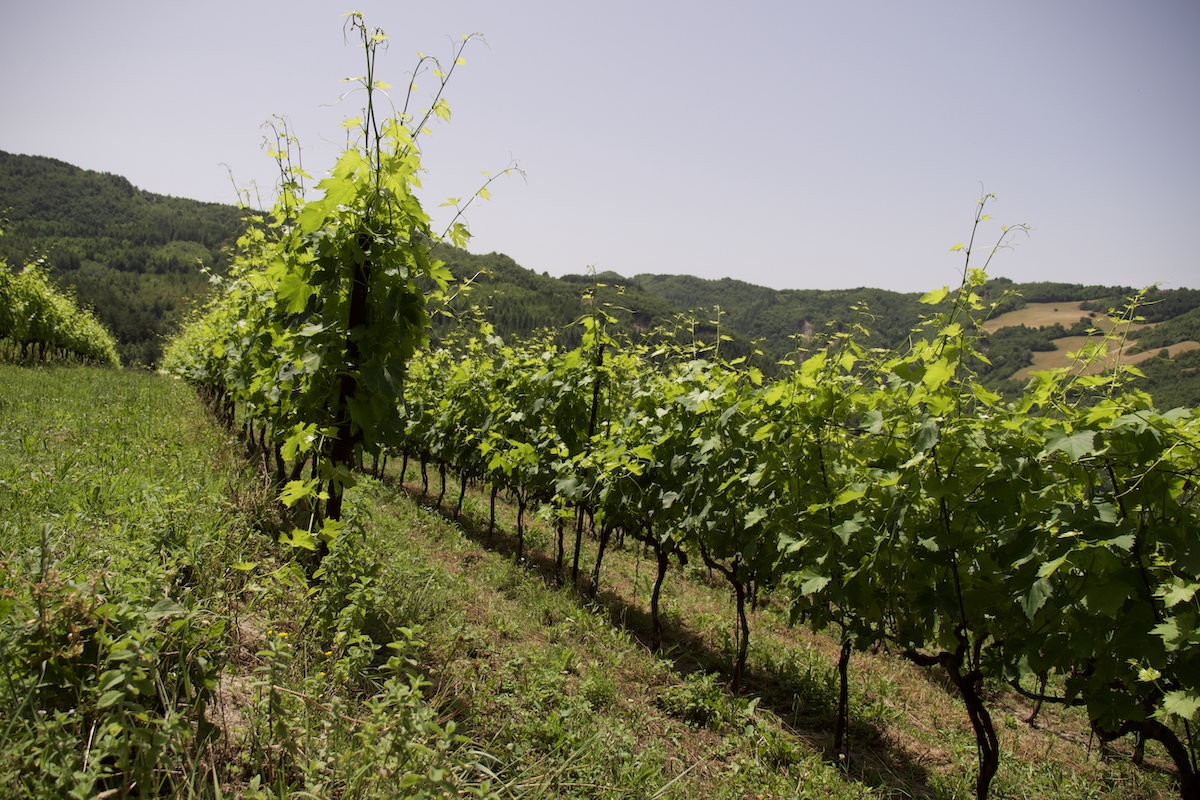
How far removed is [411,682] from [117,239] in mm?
140539

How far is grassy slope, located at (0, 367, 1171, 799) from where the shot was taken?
208 centimetres

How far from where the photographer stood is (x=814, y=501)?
401 cm

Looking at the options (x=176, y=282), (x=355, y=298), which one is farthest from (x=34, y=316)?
(x=176, y=282)

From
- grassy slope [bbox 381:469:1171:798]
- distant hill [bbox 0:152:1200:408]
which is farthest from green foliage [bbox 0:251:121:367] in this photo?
distant hill [bbox 0:152:1200:408]

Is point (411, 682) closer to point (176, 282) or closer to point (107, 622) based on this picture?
point (107, 622)

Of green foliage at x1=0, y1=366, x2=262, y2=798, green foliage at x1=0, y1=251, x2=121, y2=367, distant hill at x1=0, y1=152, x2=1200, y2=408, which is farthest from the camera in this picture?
distant hill at x1=0, y1=152, x2=1200, y2=408

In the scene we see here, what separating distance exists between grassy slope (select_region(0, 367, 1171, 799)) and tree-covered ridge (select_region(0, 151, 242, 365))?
252 ft

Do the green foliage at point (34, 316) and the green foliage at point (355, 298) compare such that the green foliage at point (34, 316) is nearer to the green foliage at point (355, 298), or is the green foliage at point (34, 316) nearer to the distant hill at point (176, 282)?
the green foliage at point (355, 298)

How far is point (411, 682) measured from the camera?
88.8 inches

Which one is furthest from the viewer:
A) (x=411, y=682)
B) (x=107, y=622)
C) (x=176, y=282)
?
(x=176, y=282)

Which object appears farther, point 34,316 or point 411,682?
point 34,316

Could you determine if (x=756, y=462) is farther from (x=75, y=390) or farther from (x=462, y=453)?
(x=75, y=390)

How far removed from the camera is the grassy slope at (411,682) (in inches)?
81.7

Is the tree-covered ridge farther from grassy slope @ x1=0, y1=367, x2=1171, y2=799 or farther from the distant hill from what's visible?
grassy slope @ x1=0, y1=367, x2=1171, y2=799
